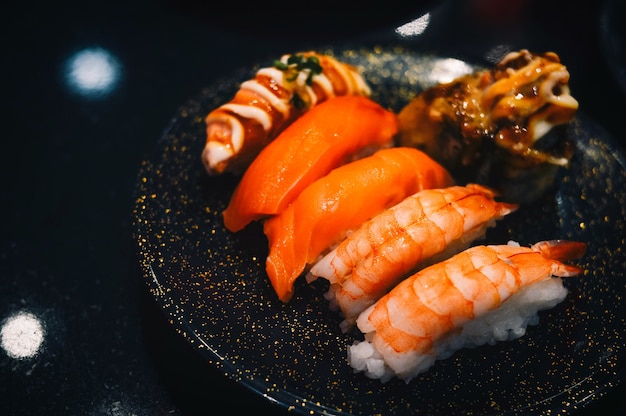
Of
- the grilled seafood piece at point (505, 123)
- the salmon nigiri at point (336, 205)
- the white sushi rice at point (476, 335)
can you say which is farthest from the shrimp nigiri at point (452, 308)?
the grilled seafood piece at point (505, 123)

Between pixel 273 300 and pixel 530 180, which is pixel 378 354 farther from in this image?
pixel 530 180

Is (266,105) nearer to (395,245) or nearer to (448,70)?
(395,245)

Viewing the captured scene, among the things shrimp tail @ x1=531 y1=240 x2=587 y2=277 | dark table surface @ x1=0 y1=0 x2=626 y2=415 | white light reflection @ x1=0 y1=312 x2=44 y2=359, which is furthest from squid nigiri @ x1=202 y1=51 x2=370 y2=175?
shrimp tail @ x1=531 y1=240 x2=587 y2=277

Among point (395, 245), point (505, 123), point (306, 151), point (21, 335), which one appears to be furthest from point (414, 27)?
point (21, 335)

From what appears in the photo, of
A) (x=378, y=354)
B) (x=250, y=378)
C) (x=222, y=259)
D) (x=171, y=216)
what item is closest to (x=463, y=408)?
(x=378, y=354)

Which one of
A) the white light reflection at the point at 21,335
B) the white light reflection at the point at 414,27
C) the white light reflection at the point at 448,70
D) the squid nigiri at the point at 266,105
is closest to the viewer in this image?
the white light reflection at the point at 21,335

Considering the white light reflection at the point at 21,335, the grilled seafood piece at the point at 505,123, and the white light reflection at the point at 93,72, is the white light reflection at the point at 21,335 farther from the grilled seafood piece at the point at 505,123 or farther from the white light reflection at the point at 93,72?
the grilled seafood piece at the point at 505,123
